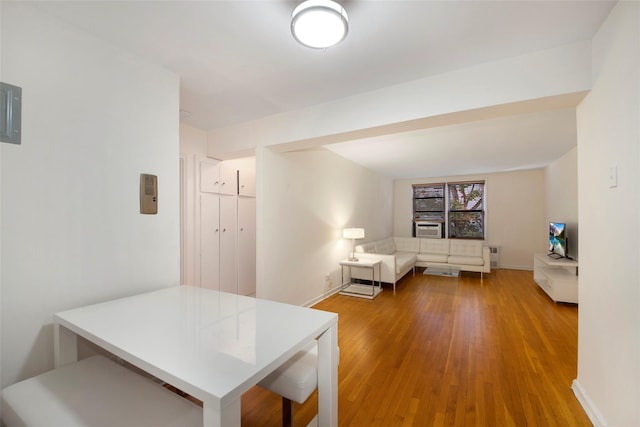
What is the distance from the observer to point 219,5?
138cm

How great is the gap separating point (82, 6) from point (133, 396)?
6.31 ft

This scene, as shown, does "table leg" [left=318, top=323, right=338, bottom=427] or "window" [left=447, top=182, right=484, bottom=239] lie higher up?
"window" [left=447, top=182, right=484, bottom=239]

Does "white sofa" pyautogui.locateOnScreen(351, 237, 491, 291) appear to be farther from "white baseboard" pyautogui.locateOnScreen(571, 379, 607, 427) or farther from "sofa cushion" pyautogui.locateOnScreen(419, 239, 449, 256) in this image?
"white baseboard" pyautogui.locateOnScreen(571, 379, 607, 427)

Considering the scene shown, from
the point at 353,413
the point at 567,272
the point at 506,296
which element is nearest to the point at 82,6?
the point at 353,413

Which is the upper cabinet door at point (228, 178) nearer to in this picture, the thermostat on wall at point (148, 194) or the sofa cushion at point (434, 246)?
the thermostat on wall at point (148, 194)

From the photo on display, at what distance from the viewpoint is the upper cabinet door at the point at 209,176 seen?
330 centimetres

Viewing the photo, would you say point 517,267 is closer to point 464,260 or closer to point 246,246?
point 464,260

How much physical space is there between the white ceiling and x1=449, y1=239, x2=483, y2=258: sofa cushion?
354cm

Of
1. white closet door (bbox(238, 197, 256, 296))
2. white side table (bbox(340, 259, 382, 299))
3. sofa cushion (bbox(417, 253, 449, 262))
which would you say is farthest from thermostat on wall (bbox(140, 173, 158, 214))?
sofa cushion (bbox(417, 253, 449, 262))

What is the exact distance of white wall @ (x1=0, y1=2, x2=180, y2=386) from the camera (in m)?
1.34

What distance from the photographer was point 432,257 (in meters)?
5.81

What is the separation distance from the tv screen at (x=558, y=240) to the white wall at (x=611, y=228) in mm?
3192

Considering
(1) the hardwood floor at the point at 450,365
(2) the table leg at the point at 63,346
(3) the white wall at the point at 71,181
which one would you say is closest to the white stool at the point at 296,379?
(1) the hardwood floor at the point at 450,365

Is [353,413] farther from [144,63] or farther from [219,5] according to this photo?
[144,63]
